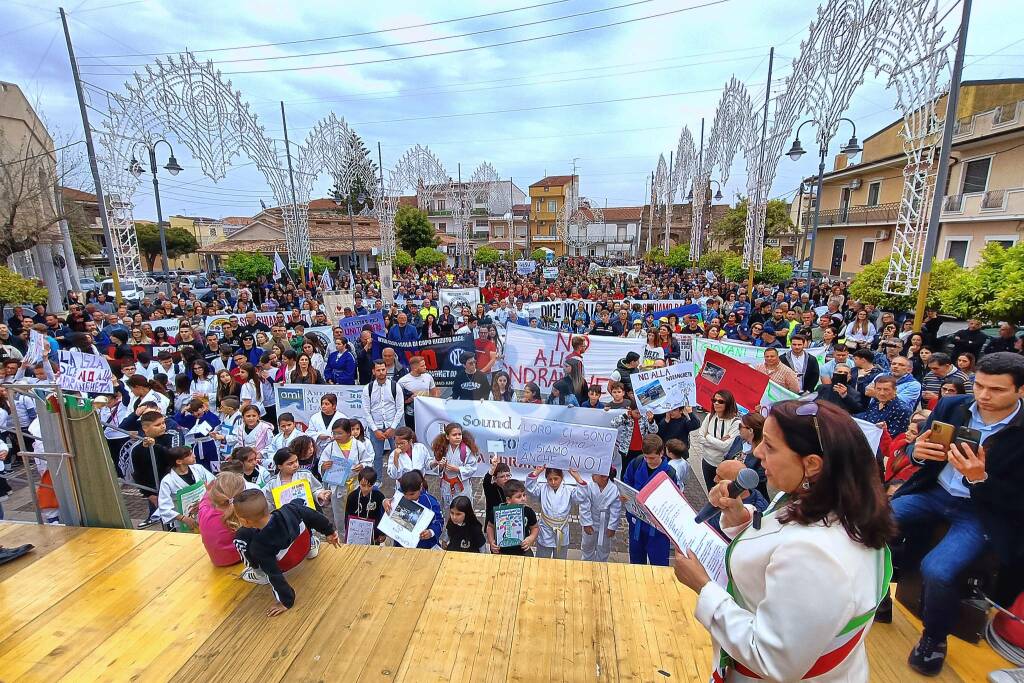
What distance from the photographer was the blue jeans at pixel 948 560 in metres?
2.51

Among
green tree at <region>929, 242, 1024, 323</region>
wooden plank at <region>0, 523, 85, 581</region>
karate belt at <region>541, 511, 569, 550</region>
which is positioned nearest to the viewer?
wooden plank at <region>0, 523, 85, 581</region>

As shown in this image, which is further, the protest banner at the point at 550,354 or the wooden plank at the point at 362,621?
the protest banner at the point at 550,354

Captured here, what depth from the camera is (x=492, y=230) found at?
69750 mm

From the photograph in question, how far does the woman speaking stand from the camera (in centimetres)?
141

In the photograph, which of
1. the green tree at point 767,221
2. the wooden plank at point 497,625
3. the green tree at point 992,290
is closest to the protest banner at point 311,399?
the wooden plank at point 497,625

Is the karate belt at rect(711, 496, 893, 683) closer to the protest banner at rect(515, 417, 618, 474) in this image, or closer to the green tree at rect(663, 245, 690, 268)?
the protest banner at rect(515, 417, 618, 474)

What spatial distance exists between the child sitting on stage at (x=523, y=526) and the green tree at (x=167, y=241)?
5900cm

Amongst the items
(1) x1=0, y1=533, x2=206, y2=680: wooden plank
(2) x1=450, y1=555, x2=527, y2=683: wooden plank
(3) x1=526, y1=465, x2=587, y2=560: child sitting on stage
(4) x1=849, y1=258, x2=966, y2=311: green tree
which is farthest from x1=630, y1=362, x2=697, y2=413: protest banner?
(4) x1=849, y1=258, x2=966, y2=311: green tree

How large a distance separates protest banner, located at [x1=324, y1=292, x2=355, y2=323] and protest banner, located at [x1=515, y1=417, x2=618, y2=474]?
10.7m

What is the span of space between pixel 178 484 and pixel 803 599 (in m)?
5.22

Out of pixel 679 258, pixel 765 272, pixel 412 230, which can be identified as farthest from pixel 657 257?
pixel 412 230

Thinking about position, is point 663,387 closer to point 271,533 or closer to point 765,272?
point 271,533

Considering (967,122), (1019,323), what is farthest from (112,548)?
(967,122)

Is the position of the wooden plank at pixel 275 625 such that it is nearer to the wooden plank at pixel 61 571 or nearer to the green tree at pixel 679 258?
the wooden plank at pixel 61 571
